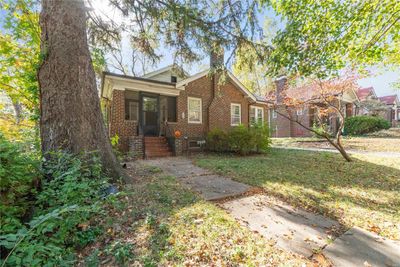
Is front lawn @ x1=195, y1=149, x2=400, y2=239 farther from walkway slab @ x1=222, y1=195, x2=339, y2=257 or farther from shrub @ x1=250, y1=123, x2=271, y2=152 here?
shrub @ x1=250, y1=123, x2=271, y2=152

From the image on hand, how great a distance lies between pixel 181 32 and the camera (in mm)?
6293

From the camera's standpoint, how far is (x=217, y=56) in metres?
6.80

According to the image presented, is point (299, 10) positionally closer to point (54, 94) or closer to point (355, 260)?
point (355, 260)

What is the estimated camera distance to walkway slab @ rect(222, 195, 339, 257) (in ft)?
8.68

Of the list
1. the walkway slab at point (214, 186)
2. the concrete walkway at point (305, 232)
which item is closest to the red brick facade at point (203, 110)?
the walkway slab at point (214, 186)

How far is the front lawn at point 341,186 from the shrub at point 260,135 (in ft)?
7.83

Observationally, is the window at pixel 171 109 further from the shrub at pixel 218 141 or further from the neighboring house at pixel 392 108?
the neighboring house at pixel 392 108

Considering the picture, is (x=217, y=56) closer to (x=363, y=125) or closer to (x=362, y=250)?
(x=362, y=250)

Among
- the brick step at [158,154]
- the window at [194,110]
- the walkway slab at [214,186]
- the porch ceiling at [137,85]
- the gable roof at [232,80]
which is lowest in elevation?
the walkway slab at [214,186]

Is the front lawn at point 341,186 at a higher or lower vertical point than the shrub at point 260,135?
lower

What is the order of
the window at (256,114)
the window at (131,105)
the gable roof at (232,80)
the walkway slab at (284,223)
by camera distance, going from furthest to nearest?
the window at (256,114) < the gable roof at (232,80) < the window at (131,105) < the walkway slab at (284,223)

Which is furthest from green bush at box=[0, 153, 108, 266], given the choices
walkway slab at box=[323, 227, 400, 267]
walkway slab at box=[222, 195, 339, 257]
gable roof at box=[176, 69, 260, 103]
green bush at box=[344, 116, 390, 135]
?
green bush at box=[344, 116, 390, 135]

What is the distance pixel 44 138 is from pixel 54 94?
0.92m

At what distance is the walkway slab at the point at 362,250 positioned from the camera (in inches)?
90.5
